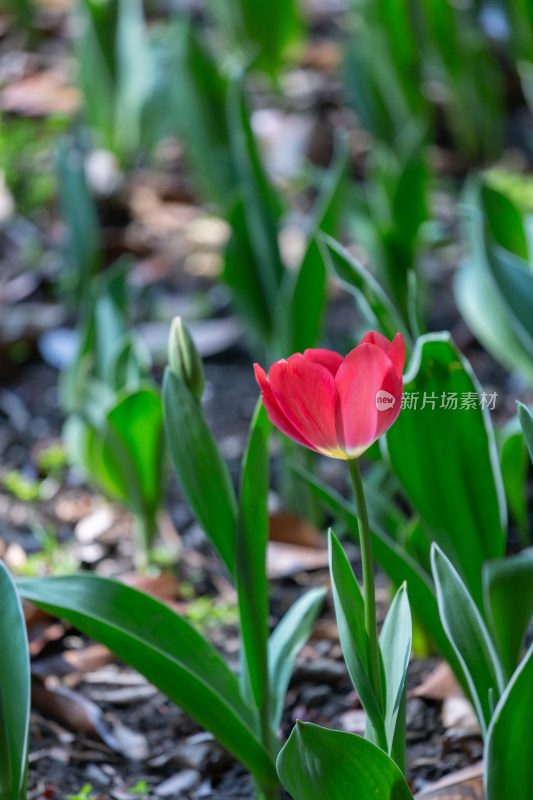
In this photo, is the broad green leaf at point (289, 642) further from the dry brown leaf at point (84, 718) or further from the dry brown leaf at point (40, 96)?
the dry brown leaf at point (40, 96)

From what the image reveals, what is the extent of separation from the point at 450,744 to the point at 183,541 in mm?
600

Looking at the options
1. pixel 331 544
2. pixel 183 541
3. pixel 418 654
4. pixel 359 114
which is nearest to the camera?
pixel 331 544

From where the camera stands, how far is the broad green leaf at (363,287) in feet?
2.85

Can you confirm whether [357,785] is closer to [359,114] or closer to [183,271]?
[183,271]

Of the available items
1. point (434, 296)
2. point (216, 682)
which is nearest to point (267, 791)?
point (216, 682)

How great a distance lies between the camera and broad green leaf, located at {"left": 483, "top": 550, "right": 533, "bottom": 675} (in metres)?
0.81

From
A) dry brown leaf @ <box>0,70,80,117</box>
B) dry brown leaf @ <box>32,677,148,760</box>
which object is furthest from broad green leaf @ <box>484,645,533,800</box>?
dry brown leaf @ <box>0,70,80,117</box>

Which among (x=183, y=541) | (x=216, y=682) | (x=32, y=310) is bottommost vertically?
(x=183, y=541)

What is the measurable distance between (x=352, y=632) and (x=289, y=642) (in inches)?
9.8

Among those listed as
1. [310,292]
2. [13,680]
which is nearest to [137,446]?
[310,292]

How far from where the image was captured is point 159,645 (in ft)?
2.51

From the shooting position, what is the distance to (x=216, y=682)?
795mm

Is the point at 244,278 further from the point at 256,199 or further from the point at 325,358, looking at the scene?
the point at 325,358

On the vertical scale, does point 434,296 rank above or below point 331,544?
below
